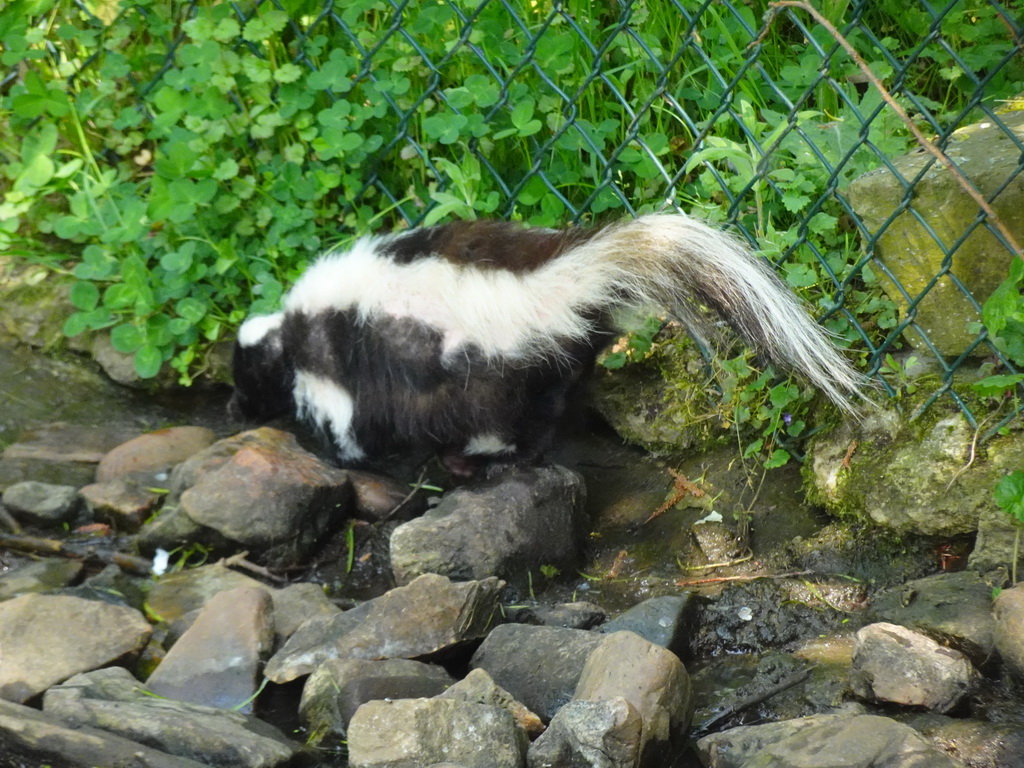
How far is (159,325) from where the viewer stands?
3.98 m

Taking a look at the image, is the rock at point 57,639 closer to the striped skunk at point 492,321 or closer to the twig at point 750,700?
the striped skunk at point 492,321

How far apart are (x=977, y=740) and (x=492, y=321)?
1600mm

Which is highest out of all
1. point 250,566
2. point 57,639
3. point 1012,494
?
point 1012,494

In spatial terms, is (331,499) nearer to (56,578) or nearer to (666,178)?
(56,578)

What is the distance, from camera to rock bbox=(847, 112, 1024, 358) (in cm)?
269

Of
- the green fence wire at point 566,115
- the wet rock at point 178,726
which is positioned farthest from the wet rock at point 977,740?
the wet rock at point 178,726

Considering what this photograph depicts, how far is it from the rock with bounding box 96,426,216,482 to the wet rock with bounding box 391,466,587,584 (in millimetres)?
1104

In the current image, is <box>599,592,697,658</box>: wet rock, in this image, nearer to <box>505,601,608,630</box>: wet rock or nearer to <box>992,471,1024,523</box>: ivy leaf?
<box>505,601,608,630</box>: wet rock

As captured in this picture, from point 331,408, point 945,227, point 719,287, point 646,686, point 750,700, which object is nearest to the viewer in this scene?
point 646,686

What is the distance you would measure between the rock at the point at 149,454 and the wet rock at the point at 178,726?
1.33 metres

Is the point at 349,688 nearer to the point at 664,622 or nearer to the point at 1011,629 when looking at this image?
the point at 664,622

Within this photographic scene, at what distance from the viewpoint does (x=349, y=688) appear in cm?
244

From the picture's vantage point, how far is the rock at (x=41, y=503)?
11.4ft

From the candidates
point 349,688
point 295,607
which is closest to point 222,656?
point 295,607
